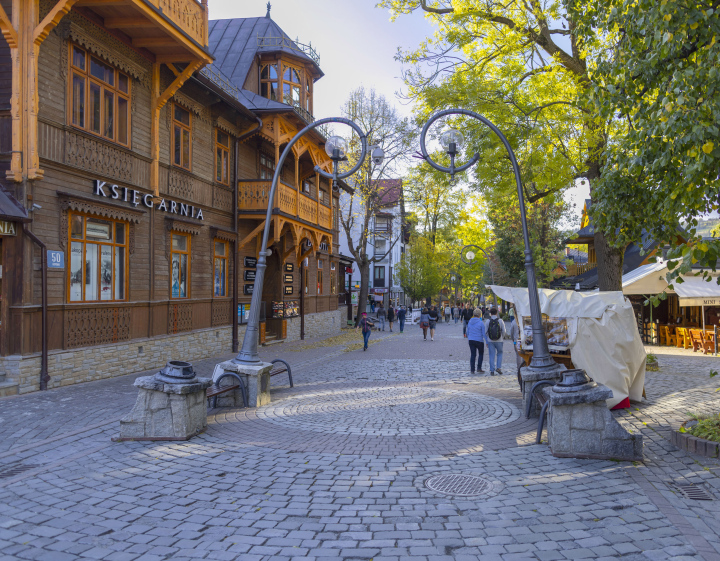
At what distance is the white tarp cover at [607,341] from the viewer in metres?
8.65

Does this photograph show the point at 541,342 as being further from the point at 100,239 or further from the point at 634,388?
the point at 100,239

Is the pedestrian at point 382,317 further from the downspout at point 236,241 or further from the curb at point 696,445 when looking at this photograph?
the curb at point 696,445

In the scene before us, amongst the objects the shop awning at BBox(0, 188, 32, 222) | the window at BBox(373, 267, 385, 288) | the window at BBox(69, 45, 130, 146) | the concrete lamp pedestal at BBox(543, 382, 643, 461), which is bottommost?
the concrete lamp pedestal at BBox(543, 382, 643, 461)

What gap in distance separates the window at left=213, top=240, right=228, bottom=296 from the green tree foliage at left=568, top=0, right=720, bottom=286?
41.6 ft

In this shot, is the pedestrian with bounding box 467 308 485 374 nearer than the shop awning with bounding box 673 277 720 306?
Yes

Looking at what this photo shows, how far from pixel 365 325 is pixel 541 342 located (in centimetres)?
1182

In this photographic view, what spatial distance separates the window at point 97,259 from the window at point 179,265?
205 centimetres

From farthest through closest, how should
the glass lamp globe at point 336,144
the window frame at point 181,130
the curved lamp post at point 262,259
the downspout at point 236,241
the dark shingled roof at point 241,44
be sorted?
the dark shingled roof at point 241,44
the downspout at point 236,241
the window frame at point 181,130
the glass lamp globe at point 336,144
the curved lamp post at point 262,259

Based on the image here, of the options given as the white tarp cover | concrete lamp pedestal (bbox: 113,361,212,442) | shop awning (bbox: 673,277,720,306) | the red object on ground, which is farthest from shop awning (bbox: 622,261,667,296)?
concrete lamp pedestal (bbox: 113,361,212,442)

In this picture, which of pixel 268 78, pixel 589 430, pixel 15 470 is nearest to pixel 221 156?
pixel 268 78

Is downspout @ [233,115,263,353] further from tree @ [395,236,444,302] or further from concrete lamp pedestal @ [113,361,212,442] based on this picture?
tree @ [395,236,444,302]

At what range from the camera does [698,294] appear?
18.0 metres

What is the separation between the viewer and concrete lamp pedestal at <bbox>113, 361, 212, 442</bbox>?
6.77 m

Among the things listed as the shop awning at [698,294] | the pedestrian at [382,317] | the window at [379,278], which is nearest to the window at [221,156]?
the shop awning at [698,294]
